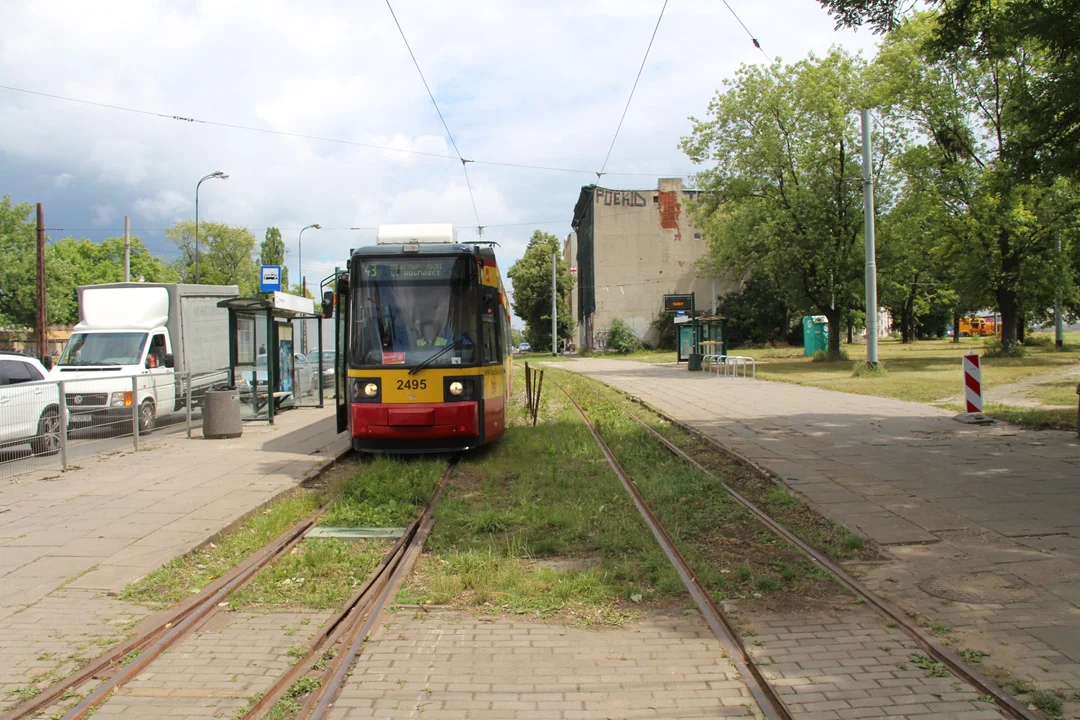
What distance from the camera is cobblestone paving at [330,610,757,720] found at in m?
3.69

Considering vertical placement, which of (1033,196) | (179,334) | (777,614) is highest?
(1033,196)

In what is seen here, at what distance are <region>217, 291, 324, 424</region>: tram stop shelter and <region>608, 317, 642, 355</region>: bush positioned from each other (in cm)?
4220

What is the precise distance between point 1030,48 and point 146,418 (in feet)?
47.6

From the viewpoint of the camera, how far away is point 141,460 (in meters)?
11.3

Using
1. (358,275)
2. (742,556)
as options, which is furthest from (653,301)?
(742,556)

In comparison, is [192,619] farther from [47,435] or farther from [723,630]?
[47,435]

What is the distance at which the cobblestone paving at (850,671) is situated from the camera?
3.62 m

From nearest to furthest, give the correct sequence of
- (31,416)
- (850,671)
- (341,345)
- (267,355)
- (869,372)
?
(850,671) → (31,416) → (341,345) → (267,355) → (869,372)

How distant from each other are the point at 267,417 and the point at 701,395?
1104 cm

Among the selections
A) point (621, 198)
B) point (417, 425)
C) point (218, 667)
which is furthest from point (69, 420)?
point (621, 198)

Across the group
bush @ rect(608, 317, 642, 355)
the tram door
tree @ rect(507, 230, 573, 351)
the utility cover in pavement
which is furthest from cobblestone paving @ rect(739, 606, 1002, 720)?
tree @ rect(507, 230, 573, 351)

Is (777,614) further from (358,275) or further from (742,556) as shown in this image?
(358,275)

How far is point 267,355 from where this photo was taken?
15.9 metres

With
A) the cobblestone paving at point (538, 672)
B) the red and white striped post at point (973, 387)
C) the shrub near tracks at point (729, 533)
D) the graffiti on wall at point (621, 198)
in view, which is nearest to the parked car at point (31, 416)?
the shrub near tracks at point (729, 533)
